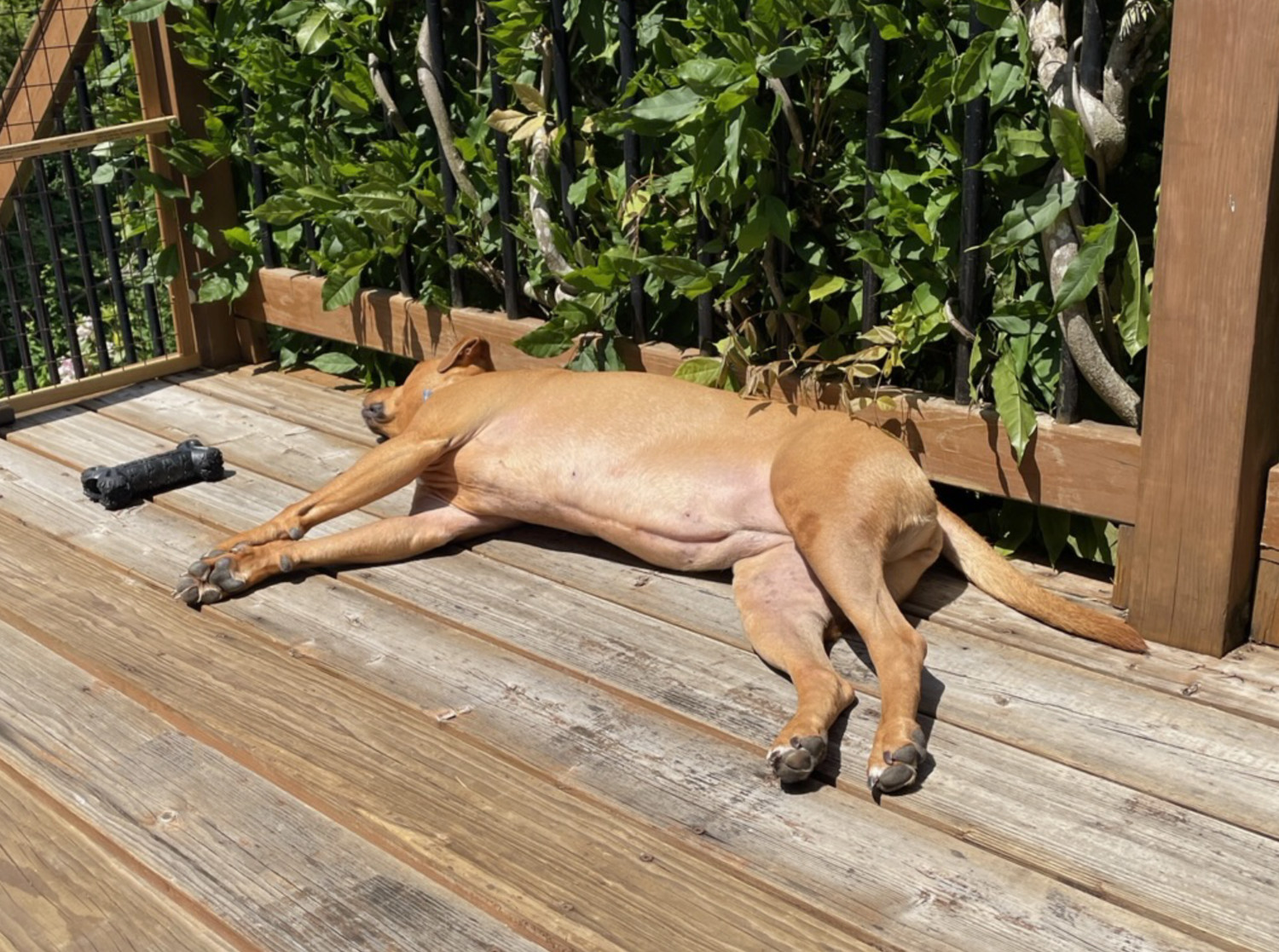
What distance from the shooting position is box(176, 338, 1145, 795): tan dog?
300 cm

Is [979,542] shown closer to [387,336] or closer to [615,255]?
[615,255]

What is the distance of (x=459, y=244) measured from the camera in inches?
188

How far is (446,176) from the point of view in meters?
4.68

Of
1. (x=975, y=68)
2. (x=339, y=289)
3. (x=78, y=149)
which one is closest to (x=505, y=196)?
(x=339, y=289)

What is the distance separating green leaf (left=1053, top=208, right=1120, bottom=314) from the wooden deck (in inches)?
31.4

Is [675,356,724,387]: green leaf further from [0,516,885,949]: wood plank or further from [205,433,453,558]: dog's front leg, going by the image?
[0,516,885,949]: wood plank

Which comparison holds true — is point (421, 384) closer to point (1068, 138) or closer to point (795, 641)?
point (795, 641)

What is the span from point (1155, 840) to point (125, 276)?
6268 mm

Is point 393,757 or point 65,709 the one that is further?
point 65,709

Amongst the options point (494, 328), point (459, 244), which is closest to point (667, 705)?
point (494, 328)

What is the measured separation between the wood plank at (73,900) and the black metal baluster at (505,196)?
243cm

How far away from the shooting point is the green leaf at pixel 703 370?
3902 mm

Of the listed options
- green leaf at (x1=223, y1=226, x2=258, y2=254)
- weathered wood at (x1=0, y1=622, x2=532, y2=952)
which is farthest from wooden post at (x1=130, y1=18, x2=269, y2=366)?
weathered wood at (x1=0, y1=622, x2=532, y2=952)

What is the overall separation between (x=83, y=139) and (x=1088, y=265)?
12.4 feet
